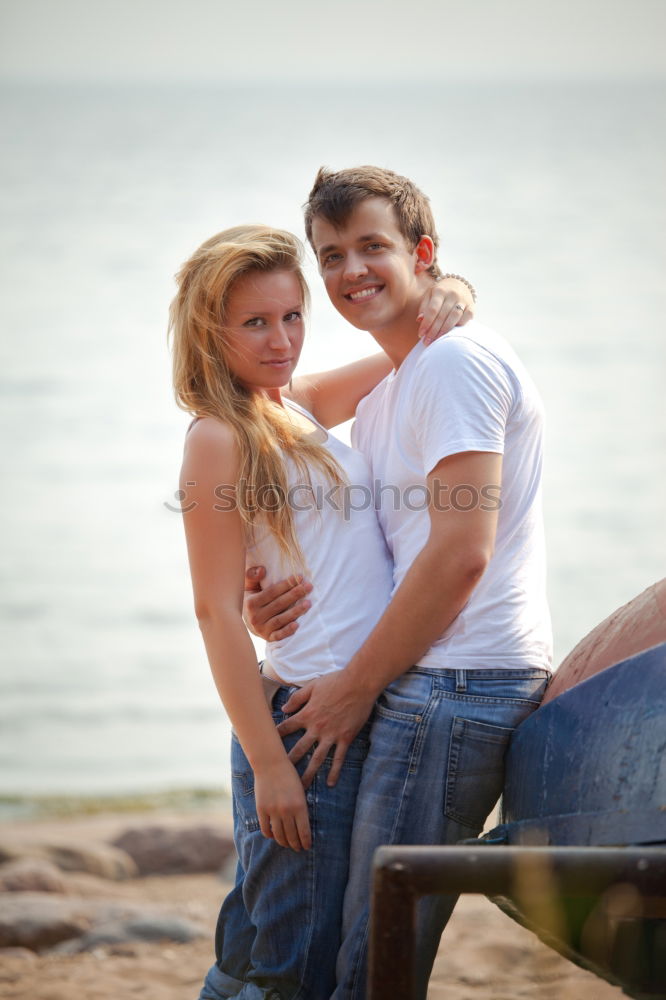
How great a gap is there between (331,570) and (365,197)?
34.8 inches

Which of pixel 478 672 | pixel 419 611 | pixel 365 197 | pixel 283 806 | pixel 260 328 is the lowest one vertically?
pixel 283 806

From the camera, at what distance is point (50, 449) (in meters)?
19.6

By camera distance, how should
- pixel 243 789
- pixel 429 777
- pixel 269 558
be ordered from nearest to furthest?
pixel 429 777
pixel 243 789
pixel 269 558

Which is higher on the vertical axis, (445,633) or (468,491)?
(468,491)

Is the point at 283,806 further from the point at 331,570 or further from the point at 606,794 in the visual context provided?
the point at 606,794

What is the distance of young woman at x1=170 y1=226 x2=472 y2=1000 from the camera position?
234 centimetres

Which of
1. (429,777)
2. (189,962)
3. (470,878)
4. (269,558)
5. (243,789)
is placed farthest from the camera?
(189,962)

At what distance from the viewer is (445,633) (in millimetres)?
2334

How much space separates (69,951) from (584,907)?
3137 millimetres

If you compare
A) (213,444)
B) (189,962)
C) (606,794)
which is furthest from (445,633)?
(189,962)

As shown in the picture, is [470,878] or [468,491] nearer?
[470,878]

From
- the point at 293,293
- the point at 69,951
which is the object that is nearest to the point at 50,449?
the point at 69,951

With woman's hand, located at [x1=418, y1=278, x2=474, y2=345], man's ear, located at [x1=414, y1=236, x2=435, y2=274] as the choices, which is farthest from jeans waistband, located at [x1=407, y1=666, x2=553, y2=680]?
man's ear, located at [x1=414, y1=236, x2=435, y2=274]

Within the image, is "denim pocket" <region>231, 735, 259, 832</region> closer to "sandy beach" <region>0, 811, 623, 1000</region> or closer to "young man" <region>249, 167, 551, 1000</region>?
"young man" <region>249, 167, 551, 1000</region>
